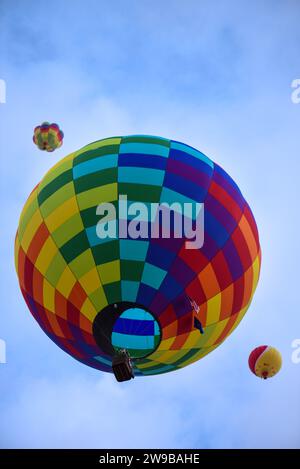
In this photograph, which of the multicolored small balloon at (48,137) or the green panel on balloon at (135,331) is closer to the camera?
the green panel on balloon at (135,331)

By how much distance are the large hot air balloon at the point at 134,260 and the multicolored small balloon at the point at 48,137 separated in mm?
2020

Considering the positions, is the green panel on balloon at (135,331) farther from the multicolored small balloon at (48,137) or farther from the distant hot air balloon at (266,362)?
the multicolored small balloon at (48,137)

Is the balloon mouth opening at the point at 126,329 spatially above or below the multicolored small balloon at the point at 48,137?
below

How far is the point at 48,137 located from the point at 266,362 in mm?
5413

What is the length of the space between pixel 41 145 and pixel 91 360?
14.0 feet

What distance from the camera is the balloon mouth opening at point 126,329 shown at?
9.55 m

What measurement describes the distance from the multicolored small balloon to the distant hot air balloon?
5.07m

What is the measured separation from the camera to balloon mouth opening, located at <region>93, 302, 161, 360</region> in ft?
31.3

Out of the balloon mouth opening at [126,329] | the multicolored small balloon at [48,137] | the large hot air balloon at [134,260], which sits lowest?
the balloon mouth opening at [126,329]

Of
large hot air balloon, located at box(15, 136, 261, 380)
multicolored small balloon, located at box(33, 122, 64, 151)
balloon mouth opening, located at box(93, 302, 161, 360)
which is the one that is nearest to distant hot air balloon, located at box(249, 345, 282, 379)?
large hot air balloon, located at box(15, 136, 261, 380)

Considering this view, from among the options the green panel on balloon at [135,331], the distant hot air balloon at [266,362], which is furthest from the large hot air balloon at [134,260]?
the distant hot air balloon at [266,362]

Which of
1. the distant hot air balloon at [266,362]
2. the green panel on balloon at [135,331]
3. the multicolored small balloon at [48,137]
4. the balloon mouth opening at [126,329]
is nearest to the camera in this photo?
the balloon mouth opening at [126,329]
